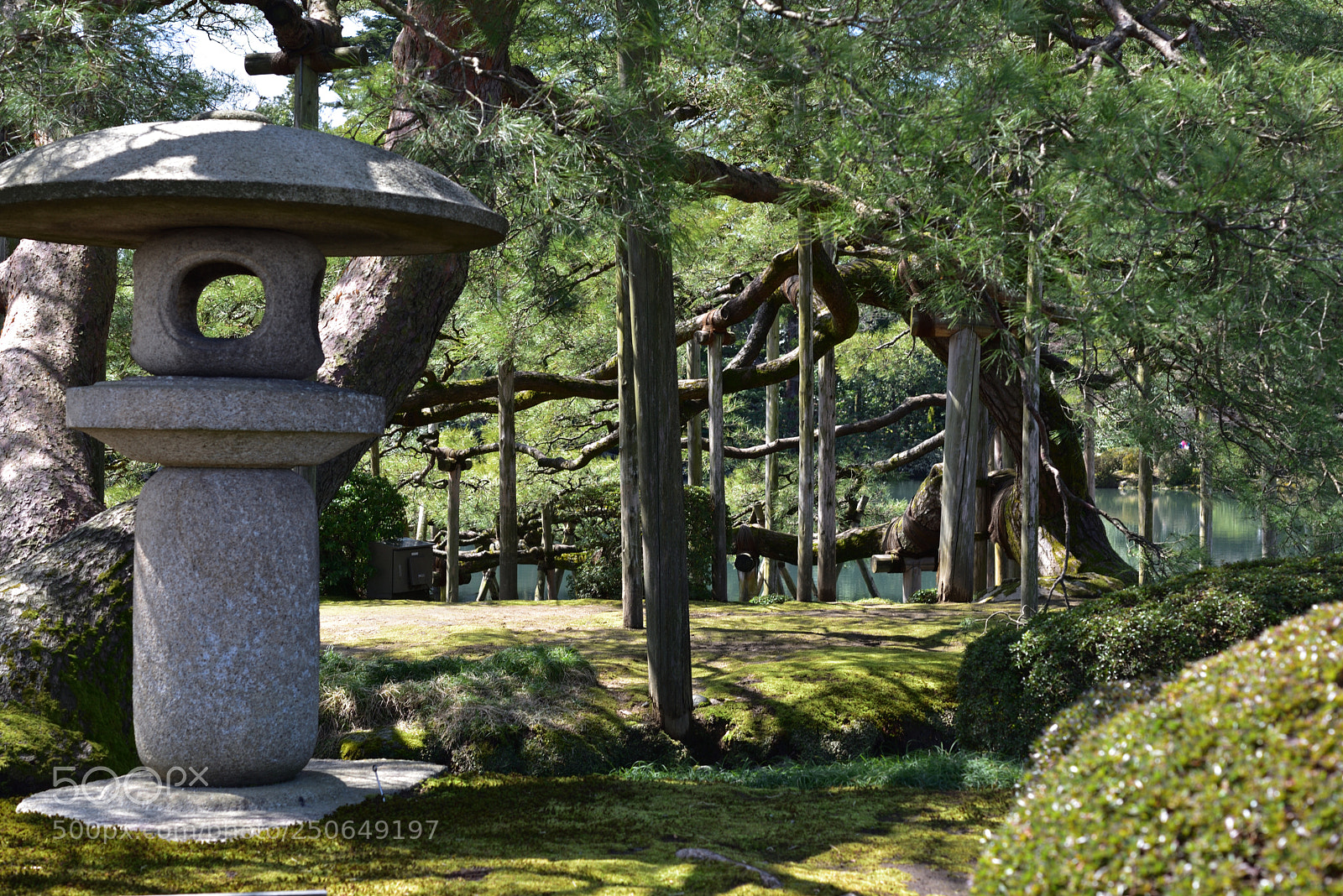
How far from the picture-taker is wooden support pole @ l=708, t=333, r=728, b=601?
35.9 ft

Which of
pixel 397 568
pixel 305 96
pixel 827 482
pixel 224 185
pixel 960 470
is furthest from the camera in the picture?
pixel 397 568

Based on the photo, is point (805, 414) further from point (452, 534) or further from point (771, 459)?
point (452, 534)

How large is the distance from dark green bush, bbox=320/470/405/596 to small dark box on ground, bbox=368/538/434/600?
0.33ft

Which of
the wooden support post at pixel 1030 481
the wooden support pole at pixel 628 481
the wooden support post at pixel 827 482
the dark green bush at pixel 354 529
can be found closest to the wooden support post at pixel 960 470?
the wooden support post at pixel 827 482

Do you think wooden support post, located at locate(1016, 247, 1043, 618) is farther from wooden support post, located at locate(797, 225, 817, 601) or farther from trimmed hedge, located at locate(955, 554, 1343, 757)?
wooden support post, located at locate(797, 225, 817, 601)

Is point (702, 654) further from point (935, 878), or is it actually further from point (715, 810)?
point (935, 878)

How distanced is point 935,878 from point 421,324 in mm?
3843

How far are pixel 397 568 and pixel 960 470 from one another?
661 cm

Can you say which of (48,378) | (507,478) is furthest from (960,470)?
(48,378)

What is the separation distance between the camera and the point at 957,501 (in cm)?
980

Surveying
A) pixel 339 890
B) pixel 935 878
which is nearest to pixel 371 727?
pixel 339 890

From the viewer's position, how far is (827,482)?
33.9 feet

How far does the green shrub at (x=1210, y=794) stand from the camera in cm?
146

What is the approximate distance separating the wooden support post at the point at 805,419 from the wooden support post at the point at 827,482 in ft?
0.70
